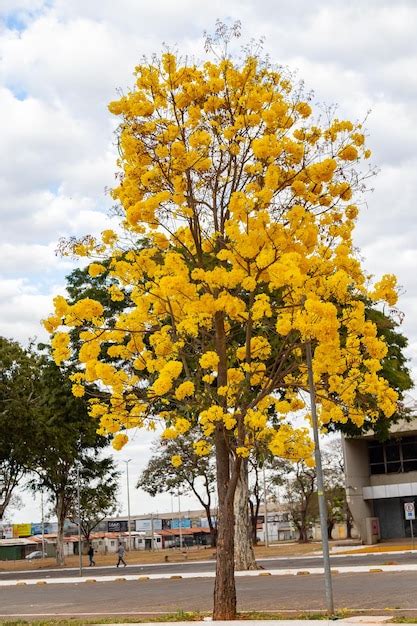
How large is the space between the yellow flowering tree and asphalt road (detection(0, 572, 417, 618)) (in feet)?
11.9

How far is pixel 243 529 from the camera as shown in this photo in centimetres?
3388

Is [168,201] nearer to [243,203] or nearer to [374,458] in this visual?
[243,203]

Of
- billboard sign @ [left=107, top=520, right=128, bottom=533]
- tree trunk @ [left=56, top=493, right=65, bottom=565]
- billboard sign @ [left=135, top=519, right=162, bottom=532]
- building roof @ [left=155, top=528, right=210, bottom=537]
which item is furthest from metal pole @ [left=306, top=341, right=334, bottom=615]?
billboard sign @ [left=135, top=519, right=162, bottom=532]

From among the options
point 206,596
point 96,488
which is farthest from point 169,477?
point 206,596

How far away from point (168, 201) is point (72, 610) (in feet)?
33.5

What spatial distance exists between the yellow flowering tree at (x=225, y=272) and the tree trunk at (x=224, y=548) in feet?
0.08

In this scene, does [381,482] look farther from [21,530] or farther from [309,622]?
[21,530]

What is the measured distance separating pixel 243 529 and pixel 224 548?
1926 centimetres

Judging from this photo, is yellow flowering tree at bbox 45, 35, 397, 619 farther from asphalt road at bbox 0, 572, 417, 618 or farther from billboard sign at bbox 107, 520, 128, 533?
billboard sign at bbox 107, 520, 128, 533

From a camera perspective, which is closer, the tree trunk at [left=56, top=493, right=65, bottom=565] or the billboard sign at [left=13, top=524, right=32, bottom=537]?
the tree trunk at [left=56, top=493, right=65, bottom=565]

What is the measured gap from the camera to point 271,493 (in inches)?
3250

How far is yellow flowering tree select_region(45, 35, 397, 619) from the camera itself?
14.3 meters

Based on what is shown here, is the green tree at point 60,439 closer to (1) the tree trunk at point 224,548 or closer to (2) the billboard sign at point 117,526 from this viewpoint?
(1) the tree trunk at point 224,548

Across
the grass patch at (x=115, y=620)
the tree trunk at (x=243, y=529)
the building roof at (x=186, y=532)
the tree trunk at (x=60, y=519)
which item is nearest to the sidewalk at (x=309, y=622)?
the grass patch at (x=115, y=620)
